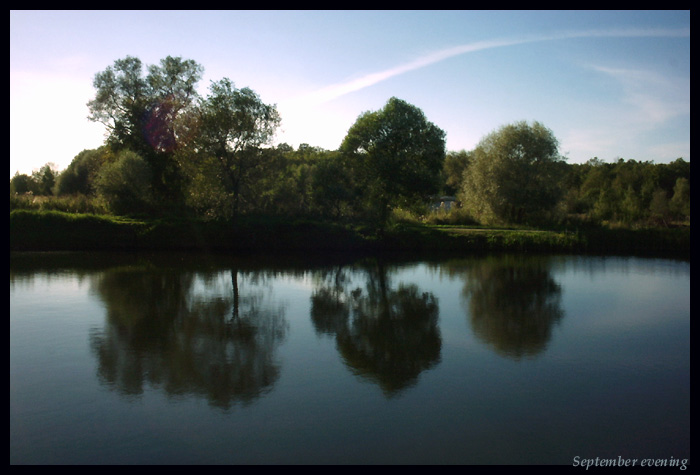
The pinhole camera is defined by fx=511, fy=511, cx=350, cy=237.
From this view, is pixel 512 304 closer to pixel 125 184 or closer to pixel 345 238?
pixel 345 238

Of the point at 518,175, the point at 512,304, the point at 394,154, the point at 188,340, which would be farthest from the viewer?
the point at 518,175

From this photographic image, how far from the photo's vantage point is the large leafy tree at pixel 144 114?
1337 inches

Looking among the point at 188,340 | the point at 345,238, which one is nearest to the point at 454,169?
the point at 345,238

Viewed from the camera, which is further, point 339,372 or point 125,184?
point 125,184

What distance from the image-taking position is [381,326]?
1404 cm

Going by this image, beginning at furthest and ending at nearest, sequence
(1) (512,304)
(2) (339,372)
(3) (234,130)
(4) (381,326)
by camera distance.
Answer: (3) (234,130)
(1) (512,304)
(4) (381,326)
(2) (339,372)

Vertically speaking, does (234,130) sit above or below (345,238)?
above

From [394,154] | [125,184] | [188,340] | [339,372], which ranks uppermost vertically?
[394,154]

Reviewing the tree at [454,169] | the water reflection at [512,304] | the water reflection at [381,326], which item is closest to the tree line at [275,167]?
the water reflection at [512,304]

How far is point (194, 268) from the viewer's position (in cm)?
2278

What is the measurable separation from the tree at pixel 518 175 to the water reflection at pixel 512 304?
35.9 ft

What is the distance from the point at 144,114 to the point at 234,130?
8055mm
